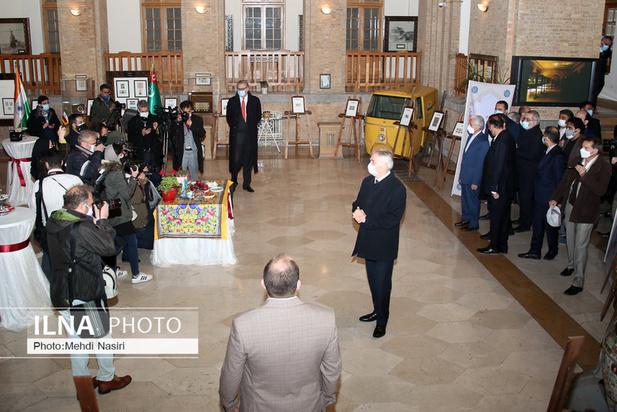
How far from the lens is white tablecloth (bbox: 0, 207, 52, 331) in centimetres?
609

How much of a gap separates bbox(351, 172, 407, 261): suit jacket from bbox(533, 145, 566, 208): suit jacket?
3099 millimetres

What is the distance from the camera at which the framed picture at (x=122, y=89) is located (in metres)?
15.8

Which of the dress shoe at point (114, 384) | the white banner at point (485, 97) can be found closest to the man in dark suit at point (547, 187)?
the white banner at point (485, 97)

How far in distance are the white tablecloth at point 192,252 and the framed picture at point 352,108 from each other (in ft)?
24.3

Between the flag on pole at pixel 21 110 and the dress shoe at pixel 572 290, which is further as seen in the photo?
the flag on pole at pixel 21 110

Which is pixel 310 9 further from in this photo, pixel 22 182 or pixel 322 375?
pixel 322 375

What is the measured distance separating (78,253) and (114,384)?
50.4 inches

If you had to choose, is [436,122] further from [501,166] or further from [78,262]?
[78,262]

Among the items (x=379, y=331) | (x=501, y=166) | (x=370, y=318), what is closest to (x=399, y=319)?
(x=370, y=318)

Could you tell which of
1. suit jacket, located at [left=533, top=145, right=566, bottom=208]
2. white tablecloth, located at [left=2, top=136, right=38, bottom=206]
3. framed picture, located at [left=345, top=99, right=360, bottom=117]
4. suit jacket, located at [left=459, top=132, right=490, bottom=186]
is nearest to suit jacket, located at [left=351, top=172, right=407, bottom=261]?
suit jacket, located at [left=533, top=145, right=566, bottom=208]

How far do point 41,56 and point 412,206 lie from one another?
38.3ft

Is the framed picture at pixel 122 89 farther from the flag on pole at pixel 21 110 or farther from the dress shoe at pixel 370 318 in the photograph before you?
the dress shoe at pixel 370 318

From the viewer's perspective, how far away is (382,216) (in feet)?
18.7

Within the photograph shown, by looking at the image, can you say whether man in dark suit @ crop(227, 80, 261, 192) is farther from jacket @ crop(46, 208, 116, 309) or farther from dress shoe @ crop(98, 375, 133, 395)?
jacket @ crop(46, 208, 116, 309)
